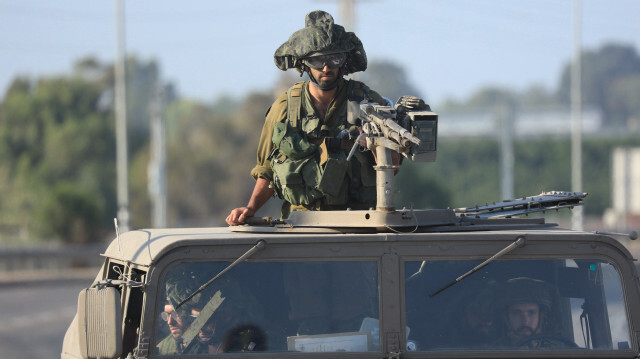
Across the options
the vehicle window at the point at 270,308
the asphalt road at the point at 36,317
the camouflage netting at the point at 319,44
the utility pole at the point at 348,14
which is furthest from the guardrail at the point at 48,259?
the vehicle window at the point at 270,308

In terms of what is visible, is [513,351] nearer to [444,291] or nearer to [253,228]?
[444,291]

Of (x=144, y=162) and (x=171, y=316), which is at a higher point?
(x=144, y=162)

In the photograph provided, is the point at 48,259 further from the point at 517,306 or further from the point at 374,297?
the point at 517,306

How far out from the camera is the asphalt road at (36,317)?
19125mm

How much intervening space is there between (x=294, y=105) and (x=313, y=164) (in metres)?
0.39

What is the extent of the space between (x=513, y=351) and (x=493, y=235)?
512 millimetres

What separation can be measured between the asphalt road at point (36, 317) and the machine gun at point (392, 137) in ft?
43.4

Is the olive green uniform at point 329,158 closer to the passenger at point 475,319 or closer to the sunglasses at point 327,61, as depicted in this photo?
the sunglasses at point 327,61

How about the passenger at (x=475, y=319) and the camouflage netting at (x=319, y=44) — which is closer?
the passenger at (x=475, y=319)

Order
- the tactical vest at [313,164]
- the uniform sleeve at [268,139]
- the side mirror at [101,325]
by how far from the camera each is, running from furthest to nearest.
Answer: the uniform sleeve at [268,139]
the tactical vest at [313,164]
the side mirror at [101,325]

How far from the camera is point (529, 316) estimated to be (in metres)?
4.98

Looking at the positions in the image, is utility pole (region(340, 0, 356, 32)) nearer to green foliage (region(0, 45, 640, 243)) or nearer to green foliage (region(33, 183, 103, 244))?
green foliage (region(0, 45, 640, 243))

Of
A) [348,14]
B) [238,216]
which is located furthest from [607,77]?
[238,216]

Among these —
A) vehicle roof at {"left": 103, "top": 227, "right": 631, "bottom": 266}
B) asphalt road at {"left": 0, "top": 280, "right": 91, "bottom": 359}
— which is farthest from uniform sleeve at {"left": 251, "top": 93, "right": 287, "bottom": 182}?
asphalt road at {"left": 0, "top": 280, "right": 91, "bottom": 359}
